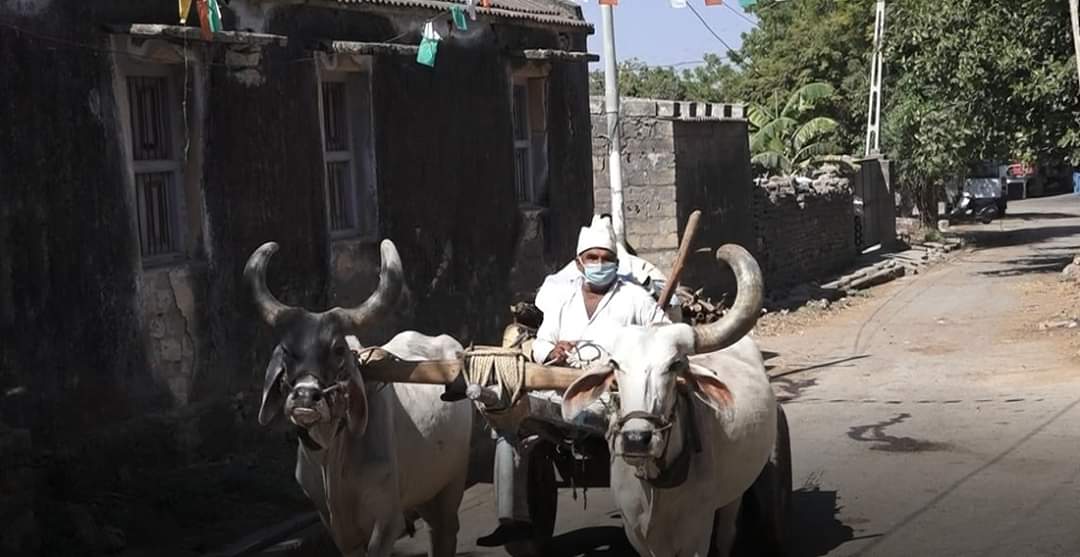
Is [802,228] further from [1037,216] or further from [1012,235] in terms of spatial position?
[1037,216]

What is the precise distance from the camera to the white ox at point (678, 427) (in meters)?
6.06

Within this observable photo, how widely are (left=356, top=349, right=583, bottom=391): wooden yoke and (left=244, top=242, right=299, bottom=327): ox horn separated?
427 mm

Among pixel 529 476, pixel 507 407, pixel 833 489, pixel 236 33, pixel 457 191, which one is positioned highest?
pixel 236 33

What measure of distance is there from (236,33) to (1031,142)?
1714 centimetres

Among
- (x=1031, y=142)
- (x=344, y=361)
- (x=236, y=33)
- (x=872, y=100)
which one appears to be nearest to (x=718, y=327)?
(x=344, y=361)

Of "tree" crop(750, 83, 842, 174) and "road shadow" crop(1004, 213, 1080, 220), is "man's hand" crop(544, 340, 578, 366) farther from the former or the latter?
"road shadow" crop(1004, 213, 1080, 220)

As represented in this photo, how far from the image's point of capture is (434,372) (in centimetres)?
688

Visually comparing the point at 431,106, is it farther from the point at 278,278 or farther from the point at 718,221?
the point at 718,221

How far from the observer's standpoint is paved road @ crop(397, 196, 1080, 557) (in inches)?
354

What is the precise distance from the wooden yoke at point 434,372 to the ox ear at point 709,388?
1.68 ft

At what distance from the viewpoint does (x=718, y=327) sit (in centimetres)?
640

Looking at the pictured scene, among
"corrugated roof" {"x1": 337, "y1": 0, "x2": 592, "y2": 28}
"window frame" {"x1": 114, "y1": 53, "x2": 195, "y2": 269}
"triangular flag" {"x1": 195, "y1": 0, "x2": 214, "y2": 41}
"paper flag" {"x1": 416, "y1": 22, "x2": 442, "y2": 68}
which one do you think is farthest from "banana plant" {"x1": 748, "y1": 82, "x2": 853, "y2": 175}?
"triangular flag" {"x1": 195, "y1": 0, "x2": 214, "y2": 41}

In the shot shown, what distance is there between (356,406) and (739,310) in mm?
1777

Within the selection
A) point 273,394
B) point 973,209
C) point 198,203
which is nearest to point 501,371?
point 273,394
